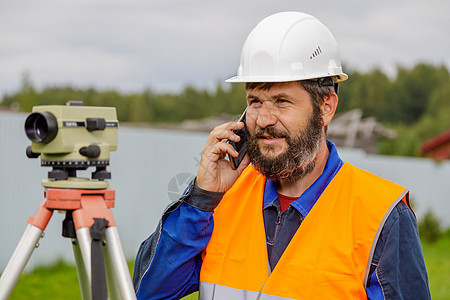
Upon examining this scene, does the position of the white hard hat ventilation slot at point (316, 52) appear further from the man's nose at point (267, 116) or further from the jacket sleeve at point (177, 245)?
the jacket sleeve at point (177, 245)

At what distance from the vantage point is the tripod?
182cm

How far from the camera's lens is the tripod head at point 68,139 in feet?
6.16

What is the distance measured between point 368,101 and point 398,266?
4042 cm

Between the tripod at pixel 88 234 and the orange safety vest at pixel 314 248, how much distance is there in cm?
46

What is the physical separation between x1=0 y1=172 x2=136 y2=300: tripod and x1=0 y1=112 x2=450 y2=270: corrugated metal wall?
3798mm

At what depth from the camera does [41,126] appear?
192 centimetres

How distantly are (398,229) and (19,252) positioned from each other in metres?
1.31

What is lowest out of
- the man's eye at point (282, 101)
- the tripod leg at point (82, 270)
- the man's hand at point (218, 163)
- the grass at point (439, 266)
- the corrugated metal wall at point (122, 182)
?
the grass at point (439, 266)

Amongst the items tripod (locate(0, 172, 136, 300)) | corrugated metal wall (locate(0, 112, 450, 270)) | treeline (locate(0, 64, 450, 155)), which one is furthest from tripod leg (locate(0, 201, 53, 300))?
treeline (locate(0, 64, 450, 155))

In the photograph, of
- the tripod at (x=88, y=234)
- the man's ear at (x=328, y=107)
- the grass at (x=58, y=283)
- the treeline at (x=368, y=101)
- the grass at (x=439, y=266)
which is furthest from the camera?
the treeline at (x=368, y=101)

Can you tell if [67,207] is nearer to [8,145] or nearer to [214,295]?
[214,295]

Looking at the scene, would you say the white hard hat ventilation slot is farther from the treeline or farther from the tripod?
the treeline

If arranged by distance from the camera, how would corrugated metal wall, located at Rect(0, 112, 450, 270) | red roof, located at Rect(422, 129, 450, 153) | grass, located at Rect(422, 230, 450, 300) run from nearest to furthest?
corrugated metal wall, located at Rect(0, 112, 450, 270), grass, located at Rect(422, 230, 450, 300), red roof, located at Rect(422, 129, 450, 153)

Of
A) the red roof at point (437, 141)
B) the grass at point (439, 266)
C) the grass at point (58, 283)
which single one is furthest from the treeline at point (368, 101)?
the grass at point (58, 283)
